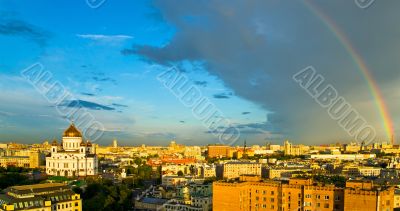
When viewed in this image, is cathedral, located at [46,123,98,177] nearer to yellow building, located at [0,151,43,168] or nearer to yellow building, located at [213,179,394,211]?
yellow building, located at [0,151,43,168]

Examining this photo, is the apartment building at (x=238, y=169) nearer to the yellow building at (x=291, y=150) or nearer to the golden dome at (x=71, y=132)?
the golden dome at (x=71, y=132)

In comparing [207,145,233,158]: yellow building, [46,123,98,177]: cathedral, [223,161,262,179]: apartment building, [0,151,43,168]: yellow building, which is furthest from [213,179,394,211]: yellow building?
[207,145,233,158]: yellow building

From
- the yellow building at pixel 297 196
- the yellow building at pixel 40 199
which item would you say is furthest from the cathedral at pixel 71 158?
the yellow building at pixel 297 196

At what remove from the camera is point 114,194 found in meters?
28.7

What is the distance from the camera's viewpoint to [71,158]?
148 feet

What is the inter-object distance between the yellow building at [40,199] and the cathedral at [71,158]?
20995 millimetres

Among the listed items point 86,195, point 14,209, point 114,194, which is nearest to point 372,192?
point 14,209

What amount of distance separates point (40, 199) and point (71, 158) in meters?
24.4

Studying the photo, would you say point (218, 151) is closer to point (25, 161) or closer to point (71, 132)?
point (25, 161)

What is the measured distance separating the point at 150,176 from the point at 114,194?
21.2 m

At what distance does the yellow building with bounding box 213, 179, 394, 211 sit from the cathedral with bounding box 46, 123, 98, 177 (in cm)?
2799

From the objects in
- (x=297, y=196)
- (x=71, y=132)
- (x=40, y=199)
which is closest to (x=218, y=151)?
(x=71, y=132)

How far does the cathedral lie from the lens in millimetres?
45000

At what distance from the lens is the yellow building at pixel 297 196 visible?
1633 cm
